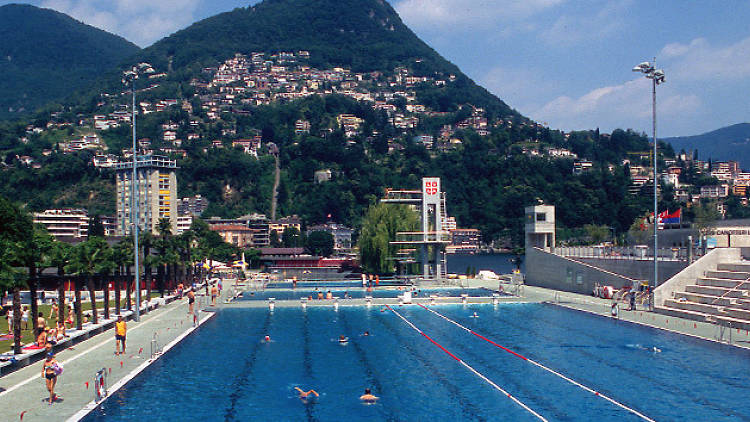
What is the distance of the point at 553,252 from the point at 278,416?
4414 centimetres

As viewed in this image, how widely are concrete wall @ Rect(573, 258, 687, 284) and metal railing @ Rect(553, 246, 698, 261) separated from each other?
43 centimetres

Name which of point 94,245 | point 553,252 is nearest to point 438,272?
point 553,252

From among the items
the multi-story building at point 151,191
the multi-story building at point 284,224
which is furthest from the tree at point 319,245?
the multi-story building at point 151,191

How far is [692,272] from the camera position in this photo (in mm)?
39156

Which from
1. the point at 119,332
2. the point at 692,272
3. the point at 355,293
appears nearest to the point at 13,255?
the point at 119,332

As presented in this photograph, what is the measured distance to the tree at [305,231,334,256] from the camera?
15050 cm

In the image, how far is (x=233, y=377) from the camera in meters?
24.2

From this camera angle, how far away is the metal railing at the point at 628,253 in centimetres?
4469

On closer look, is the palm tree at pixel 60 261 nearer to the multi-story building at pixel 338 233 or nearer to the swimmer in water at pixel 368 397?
the swimmer in water at pixel 368 397

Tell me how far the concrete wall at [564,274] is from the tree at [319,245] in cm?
9057

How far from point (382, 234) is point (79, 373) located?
52.6 m

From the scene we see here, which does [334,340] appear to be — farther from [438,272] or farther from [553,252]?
[438,272]

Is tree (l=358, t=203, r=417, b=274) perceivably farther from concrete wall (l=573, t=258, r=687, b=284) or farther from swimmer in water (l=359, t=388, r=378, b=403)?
swimmer in water (l=359, t=388, r=378, b=403)

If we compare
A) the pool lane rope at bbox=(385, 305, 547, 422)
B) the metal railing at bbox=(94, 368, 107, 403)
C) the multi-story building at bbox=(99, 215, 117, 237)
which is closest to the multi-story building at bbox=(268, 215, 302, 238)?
the multi-story building at bbox=(99, 215, 117, 237)
